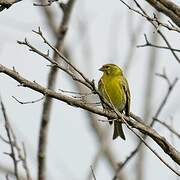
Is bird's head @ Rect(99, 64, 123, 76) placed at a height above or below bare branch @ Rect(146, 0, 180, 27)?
below

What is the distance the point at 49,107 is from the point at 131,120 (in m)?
1.56

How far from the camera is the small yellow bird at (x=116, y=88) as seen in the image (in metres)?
6.57

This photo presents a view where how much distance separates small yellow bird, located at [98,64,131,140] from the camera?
21.5ft

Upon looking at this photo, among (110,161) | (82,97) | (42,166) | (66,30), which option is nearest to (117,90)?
(66,30)

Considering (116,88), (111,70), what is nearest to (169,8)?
(116,88)

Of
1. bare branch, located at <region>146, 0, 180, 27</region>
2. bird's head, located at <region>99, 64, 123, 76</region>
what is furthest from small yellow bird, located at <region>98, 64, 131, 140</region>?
bare branch, located at <region>146, 0, 180, 27</region>

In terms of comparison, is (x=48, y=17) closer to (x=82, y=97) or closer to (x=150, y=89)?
(x=150, y=89)

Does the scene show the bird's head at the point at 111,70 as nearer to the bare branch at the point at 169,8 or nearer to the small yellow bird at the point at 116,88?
the small yellow bird at the point at 116,88

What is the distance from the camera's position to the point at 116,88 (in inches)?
265

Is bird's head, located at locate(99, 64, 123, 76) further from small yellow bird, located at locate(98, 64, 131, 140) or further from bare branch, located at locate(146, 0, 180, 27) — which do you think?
bare branch, located at locate(146, 0, 180, 27)

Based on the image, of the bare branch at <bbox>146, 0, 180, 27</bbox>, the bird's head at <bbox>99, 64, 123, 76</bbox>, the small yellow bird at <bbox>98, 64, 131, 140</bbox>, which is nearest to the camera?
the bare branch at <bbox>146, 0, 180, 27</bbox>

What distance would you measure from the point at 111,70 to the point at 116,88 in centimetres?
33

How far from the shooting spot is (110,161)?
9828 millimetres

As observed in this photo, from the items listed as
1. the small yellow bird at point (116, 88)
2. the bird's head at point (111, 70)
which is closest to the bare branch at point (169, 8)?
the small yellow bird at point (116, 88)
